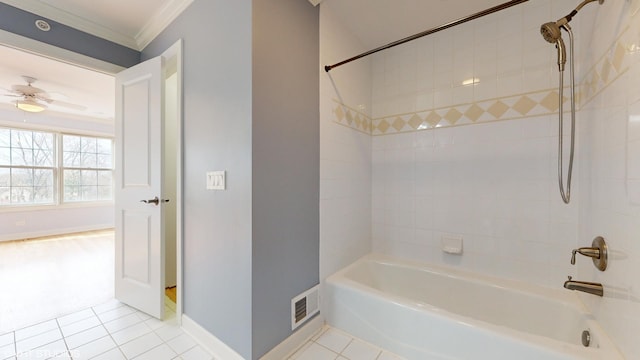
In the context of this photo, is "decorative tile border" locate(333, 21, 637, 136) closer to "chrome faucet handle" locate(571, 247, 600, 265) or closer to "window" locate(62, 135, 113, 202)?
"chrome faucet handle" locate(571, 247, 600, 265)

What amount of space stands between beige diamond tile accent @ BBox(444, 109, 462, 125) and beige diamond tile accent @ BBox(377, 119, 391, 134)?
1.64 ft

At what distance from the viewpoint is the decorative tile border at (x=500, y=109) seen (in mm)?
1098

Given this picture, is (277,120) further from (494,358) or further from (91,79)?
(91,79)

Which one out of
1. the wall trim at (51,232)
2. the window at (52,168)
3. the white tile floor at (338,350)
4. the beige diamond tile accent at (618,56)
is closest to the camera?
the beige diamond tile accent at (618,56)

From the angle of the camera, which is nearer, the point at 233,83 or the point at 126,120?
the point at 233,83

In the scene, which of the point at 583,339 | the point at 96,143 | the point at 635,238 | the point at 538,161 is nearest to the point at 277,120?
the point at 635,238

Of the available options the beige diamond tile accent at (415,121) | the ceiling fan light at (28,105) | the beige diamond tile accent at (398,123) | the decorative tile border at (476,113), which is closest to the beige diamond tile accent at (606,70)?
the decorative tile border at (476,113)

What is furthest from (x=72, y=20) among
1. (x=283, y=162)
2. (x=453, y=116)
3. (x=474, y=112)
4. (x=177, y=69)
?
(x=474, y=112)

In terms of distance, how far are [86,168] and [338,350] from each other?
6.37 meters

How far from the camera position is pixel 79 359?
4.58ft

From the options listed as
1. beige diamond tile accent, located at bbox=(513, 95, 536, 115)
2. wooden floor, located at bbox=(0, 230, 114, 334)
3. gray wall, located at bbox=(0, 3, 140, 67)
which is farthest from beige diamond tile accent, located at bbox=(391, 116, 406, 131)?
wooden floor, located at bbox=(0, 230, 114, 334)

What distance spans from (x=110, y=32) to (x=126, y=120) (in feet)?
2.45

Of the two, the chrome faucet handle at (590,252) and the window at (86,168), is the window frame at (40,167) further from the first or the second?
the chrome faucet handle at (590,252)

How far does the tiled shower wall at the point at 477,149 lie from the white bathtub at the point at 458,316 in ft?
0.60
